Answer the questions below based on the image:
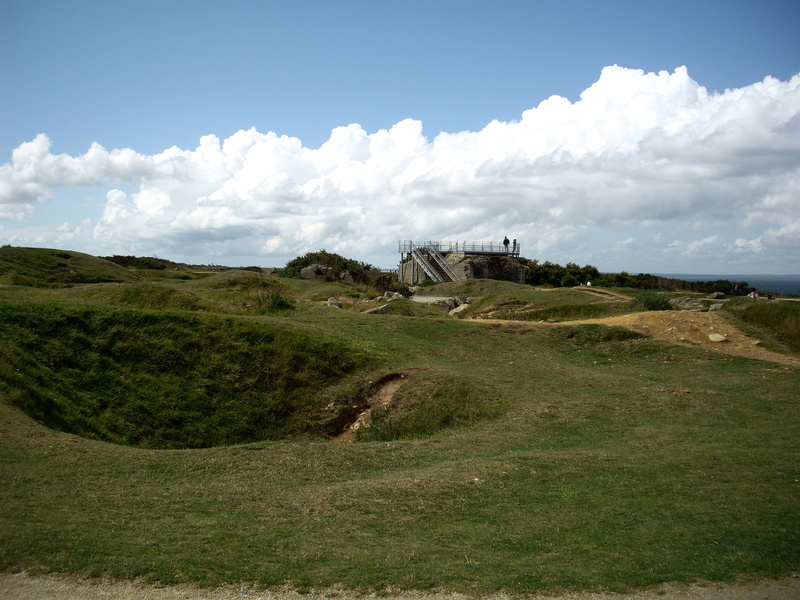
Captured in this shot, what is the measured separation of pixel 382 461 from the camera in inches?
324

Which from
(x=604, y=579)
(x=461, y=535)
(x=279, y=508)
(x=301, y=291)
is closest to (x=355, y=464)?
(x=279, y=508)

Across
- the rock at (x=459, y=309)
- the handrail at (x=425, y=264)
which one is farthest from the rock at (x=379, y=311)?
the handrail at (x=425, y=264)

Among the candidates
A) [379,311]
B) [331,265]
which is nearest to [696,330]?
[379,311]

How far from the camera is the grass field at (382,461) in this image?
5.05m

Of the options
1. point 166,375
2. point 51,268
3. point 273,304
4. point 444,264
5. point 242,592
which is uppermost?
point 444,264

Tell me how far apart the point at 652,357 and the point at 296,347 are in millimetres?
9272

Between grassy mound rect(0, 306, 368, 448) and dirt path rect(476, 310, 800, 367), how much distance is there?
8214 mm

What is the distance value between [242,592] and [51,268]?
73.7ft

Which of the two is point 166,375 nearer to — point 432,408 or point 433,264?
point 432,408

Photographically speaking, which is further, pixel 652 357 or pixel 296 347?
pixel 652 357

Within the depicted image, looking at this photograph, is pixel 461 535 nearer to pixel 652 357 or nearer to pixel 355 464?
pixel 355 464

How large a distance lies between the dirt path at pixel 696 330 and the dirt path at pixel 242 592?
12522mm

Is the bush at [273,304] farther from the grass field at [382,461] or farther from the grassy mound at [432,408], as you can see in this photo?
the grassy mound at [432,408]

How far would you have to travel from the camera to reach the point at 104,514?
18.3 feet
